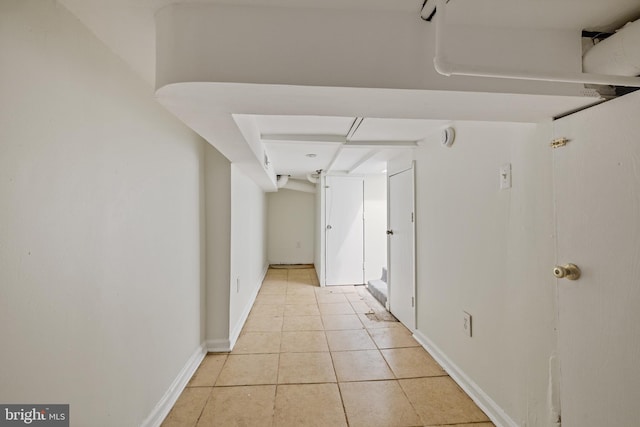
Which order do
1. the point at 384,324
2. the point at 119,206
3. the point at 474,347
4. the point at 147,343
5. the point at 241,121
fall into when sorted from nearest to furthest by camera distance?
the point at 119,206
the point at 147,343
the point at 241,121
the point at 474,347
the point at 384,324

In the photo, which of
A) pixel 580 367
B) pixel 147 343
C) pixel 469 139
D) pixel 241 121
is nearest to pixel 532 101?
pixel 469 139

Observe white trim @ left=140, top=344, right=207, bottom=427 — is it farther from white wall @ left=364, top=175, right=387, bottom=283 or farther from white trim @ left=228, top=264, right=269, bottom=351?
white wall @ left=364, top=175, right=387, bottom=283

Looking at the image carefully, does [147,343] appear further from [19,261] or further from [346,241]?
[346,241]

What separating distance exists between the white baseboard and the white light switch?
124 centimetres

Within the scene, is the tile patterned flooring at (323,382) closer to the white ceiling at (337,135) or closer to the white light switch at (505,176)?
the white light switch at (505,176)

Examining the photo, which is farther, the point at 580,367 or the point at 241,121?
the point at 241,121

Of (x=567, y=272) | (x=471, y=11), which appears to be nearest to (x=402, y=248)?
(x=567, y=272)

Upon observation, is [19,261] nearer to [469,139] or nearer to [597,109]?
[597,109]

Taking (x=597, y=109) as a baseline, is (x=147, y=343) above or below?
below

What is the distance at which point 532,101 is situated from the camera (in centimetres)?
96

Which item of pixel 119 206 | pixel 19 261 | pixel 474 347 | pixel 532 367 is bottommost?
pixel 474 347

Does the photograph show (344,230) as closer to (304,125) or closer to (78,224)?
(304,125)

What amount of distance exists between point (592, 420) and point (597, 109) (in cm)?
114

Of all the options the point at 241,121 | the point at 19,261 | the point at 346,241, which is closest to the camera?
the point at 19,261
